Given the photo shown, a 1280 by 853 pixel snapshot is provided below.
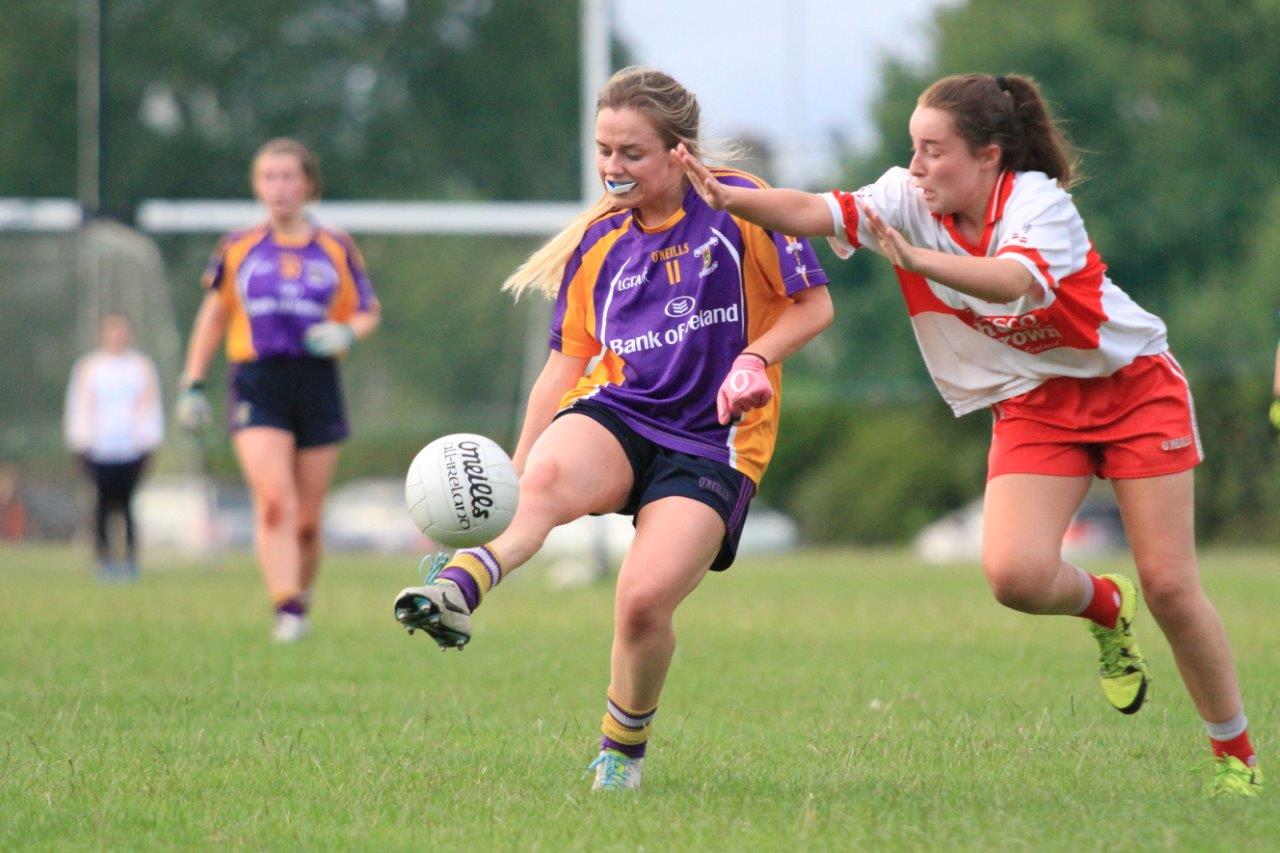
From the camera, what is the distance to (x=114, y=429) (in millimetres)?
15805

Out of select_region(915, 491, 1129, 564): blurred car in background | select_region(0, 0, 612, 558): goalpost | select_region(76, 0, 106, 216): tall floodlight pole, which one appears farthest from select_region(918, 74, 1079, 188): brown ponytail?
select_region(76, 0, 106, 216): tall floodlight pole

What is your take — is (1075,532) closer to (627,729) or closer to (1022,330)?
(1022,330)

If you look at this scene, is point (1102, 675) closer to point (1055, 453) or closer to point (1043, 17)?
point (1055, 453)

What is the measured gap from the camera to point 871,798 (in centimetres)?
482

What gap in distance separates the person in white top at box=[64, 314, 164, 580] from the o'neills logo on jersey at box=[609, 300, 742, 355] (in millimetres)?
11284

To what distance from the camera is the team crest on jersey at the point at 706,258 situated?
520cm

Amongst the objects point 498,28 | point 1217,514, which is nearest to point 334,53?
point 498,28

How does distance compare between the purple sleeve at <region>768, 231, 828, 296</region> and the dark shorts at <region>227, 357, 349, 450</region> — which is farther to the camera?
the dark shorts at <region>227, 357, 349, 450</region>

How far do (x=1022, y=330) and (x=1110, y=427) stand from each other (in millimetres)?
370

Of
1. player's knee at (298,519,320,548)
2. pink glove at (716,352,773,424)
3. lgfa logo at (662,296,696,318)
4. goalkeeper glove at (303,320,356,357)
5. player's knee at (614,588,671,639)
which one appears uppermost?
lgfa logo at (662,296,696,318)

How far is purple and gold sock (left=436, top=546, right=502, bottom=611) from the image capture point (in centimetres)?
457

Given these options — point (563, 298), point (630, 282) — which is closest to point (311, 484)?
point (563, 298)

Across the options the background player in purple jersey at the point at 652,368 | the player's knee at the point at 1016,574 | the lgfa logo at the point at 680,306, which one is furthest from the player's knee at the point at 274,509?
the player's knee at the point at 1016,574

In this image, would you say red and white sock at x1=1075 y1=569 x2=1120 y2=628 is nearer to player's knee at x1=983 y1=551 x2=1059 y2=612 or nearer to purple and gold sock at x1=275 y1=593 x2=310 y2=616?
player's knee at x1=983 y1=551 x2=1059 y2=612
